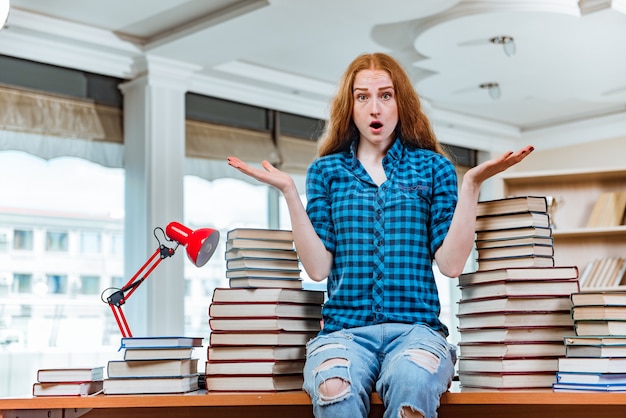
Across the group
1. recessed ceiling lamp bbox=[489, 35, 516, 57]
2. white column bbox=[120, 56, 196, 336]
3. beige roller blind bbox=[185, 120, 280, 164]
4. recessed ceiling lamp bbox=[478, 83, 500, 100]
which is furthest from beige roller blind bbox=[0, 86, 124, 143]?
recessed ceiling lamp bbox=[478, 83, 500, 100]

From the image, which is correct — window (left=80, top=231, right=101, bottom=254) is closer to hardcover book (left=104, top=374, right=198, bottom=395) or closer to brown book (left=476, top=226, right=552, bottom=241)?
hardcover book (left=104, top=374, right=198, bottom=395)

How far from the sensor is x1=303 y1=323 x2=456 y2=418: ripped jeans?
1.76m

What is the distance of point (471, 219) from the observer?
6.36ft

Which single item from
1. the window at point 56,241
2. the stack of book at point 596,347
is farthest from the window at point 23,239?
the stack of book at point 596,347

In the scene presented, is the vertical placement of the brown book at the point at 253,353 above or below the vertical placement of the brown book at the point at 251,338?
below

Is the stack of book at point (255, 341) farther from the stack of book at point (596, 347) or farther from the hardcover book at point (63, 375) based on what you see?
the stack of book at point (596, 347)

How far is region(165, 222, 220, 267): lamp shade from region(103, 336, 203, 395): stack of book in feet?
1.57

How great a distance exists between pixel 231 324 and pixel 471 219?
23.8 inches

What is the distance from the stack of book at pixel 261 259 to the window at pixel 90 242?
10.2 feet

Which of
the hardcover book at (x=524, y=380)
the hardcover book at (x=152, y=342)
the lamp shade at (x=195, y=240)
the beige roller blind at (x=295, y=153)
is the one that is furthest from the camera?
the beige roller blind at (x=295, y=153)

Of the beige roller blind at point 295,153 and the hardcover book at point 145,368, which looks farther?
the beige roller blind at point 295,153

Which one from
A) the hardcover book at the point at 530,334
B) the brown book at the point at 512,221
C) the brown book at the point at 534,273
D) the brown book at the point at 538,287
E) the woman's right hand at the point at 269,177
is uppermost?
the woman's right hand at the point at 269,177

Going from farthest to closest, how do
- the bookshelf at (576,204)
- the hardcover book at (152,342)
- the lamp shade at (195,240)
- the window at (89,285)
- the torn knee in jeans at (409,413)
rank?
the window at (89,285) → the bookshelf at (576,204) → the lamp shade at (195,240) → the hardcover book at (152,342) → the torn knee in jeans at (409,413)

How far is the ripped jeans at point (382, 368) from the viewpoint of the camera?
5.76 ft
